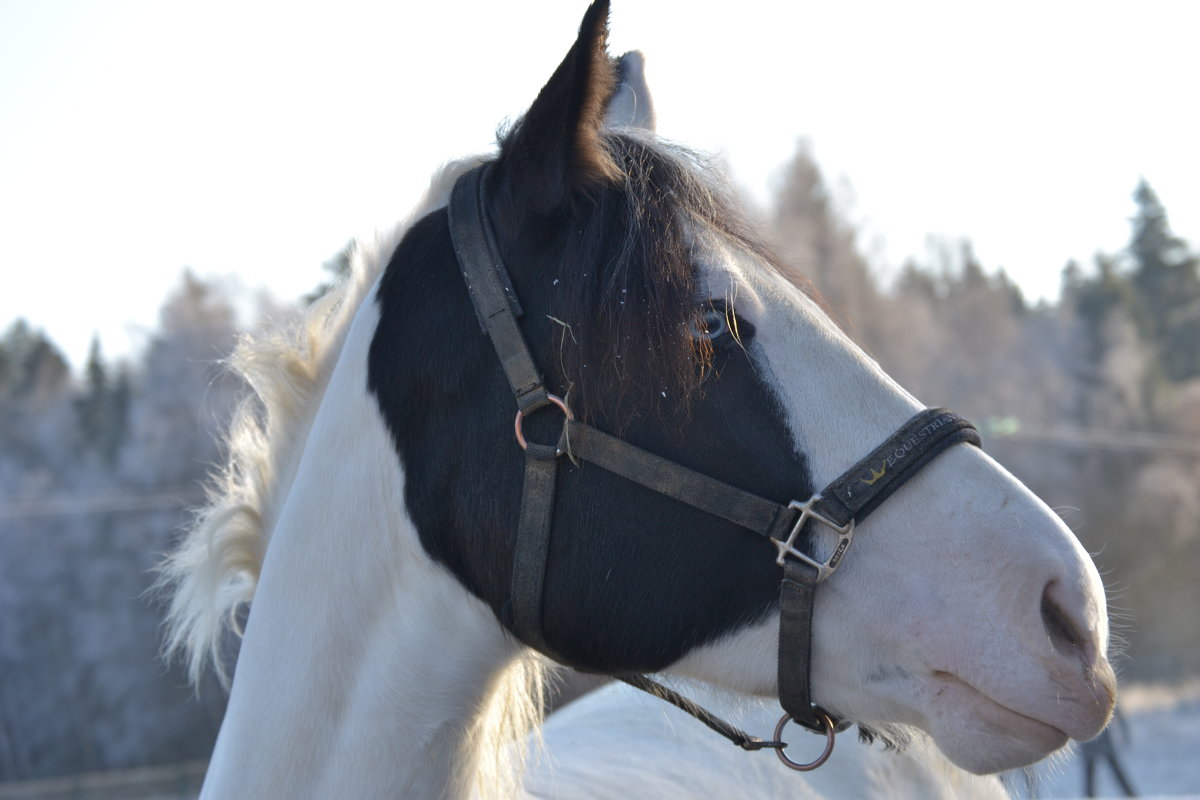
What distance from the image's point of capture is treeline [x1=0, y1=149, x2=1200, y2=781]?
827 inches

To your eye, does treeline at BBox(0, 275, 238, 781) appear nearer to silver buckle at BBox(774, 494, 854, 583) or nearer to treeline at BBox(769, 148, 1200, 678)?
silver buckle at BBox(774, 494, 854, 583)

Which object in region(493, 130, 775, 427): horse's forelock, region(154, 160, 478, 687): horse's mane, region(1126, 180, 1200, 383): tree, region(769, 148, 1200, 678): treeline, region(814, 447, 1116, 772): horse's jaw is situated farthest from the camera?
region(1126, 180, 1200, 383): tree

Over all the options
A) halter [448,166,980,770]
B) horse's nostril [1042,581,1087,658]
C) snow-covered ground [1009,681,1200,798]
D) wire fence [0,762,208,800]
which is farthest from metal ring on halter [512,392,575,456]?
wire fence [0,762,208,800]

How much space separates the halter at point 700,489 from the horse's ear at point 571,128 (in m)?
0.13

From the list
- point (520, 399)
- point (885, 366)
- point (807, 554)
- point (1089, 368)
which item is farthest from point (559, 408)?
point (1089, 368)

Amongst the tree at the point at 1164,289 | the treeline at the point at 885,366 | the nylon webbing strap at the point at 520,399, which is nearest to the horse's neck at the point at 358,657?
the nylon webbing strap at the point at 520,399

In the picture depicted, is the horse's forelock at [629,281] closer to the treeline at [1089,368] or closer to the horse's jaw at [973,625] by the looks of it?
the horse's jaw at [973,625]

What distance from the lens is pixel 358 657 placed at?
65.3 inches

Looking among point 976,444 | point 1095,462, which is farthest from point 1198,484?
point 976,444

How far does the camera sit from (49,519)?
21.5m

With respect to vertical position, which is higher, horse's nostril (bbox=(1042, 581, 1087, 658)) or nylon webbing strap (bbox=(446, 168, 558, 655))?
nylon webbing strap (bbox=(446, 168, 558, 655))

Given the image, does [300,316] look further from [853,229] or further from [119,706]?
[853,229]

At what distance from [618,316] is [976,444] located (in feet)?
2.04

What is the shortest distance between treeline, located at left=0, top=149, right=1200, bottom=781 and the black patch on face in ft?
54.0
